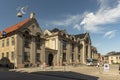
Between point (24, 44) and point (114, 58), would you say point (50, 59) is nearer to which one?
point (24, 44)

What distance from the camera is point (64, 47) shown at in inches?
2623

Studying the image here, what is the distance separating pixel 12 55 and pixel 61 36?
20.0 metres

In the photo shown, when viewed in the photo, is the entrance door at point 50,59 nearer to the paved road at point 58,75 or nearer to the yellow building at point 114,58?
the paved road at point 58,75

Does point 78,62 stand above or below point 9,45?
below

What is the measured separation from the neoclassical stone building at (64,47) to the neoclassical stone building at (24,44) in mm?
5499

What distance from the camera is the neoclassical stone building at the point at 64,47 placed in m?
62.3

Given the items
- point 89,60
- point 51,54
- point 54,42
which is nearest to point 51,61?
point 51,54

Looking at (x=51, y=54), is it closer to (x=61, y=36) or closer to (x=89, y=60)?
(x=61, y=36)

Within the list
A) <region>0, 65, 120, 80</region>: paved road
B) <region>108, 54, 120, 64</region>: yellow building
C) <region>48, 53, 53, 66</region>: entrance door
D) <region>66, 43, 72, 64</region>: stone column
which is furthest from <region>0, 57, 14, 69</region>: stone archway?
<region>108, 54, 120, 64</region>: yellow building

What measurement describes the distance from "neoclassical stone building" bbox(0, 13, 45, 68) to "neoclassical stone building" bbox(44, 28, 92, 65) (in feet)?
18.0

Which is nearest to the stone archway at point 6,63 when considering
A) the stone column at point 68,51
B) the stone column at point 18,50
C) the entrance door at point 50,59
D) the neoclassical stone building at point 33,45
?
the neoclassical stone building at point 33,45

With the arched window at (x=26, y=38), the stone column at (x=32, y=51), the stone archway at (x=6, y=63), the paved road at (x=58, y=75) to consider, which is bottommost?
the paved road at (x=58, y=75)

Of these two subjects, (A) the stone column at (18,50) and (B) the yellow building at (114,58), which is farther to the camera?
(B) the yellow building at (114,58)

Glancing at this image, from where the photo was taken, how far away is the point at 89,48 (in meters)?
85.4
